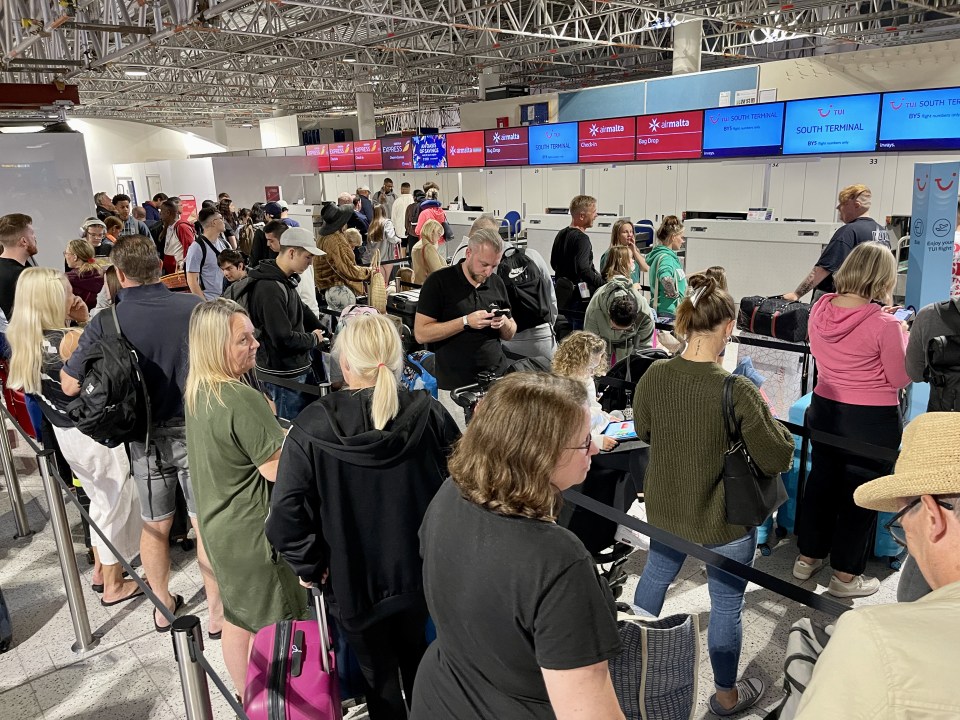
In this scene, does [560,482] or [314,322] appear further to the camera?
[314,322]

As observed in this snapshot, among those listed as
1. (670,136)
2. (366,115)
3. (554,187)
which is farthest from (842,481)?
(366,115)

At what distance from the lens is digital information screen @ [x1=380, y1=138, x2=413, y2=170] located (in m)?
15.7

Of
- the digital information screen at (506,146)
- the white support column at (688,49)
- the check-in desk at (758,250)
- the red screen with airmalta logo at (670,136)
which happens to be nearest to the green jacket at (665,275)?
the check-in desk at (758,250)

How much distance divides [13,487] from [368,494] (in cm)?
331

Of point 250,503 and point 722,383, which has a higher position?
point 722,383

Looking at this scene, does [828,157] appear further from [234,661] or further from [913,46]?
[234,661]

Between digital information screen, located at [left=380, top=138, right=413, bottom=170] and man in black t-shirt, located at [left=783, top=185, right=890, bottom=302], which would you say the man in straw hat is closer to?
man in black t-shirt, located at [left=783, top=185, right=890, bottom=302]

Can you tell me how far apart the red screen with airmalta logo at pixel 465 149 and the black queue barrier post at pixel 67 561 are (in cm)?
1152

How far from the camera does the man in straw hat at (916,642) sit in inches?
31.3

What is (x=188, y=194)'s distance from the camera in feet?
72.8

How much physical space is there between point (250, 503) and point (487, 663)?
1234mm

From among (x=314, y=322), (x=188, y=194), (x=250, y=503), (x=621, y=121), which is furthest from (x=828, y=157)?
(x=188, y=194)

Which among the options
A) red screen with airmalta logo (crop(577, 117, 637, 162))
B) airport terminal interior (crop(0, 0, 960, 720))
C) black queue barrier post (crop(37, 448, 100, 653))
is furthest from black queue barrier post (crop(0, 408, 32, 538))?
red screen with airmalta logo (crop(577, 117, 637, 162))

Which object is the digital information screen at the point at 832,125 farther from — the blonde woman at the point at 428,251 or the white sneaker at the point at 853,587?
the white sneaker at the point at 853,587
